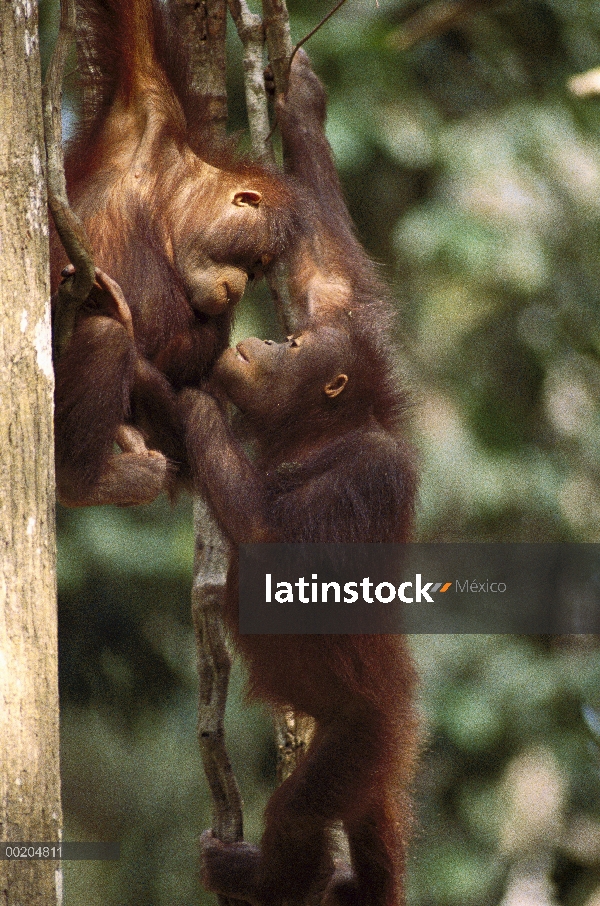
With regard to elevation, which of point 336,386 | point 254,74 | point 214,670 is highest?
point 254,74

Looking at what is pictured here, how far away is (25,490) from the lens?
1.63m

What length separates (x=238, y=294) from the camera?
2408 mm

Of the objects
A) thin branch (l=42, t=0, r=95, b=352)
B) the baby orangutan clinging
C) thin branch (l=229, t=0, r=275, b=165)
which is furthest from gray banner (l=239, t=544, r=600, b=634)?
thin branch (l=229, t=0, r=275, b=165)

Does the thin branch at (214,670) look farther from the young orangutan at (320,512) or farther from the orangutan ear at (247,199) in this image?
the orangutan ear at (247,199)

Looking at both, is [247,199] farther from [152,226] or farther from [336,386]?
[336,386]

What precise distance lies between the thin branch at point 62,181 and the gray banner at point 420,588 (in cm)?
74

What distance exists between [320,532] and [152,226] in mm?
753

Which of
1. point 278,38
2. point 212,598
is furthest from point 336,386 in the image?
point 278,38

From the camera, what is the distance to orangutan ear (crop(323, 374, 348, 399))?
251 cm

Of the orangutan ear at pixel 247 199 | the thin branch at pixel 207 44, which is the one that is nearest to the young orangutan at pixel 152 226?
the orangutan ear at pixel 247 199

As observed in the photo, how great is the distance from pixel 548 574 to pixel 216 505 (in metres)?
2.47

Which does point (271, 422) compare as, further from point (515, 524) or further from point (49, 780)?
point (515, 524)

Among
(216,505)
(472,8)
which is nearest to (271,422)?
(216,505)

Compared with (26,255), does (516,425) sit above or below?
above
